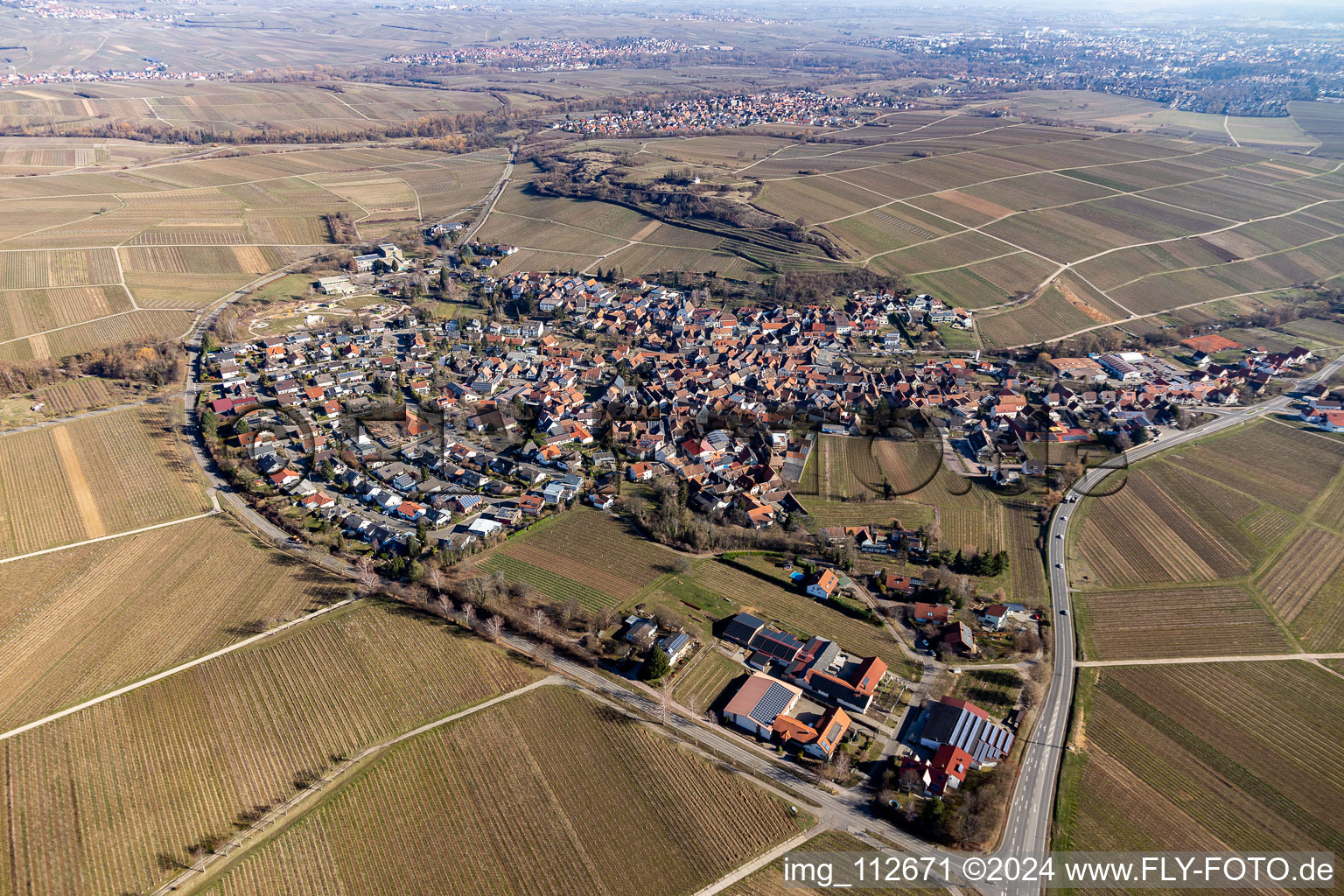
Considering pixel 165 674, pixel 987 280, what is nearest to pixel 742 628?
pixel 165 674

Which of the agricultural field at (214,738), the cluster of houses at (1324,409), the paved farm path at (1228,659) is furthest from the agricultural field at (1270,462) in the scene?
the agricultural field at (214,738)

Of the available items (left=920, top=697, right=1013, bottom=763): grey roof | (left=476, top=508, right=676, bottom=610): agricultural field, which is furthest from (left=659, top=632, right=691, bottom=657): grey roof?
(left=920, top=697, right=1013, bottom=763): grey roof

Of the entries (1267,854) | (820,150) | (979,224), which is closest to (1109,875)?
(1267,854)

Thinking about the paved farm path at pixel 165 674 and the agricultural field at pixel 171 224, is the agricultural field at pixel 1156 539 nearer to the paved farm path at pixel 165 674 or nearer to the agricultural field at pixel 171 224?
the paved farm path at pixel 165 674

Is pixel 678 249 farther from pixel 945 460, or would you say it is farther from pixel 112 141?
pixel 112 141

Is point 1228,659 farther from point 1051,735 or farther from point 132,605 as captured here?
point 132,605
